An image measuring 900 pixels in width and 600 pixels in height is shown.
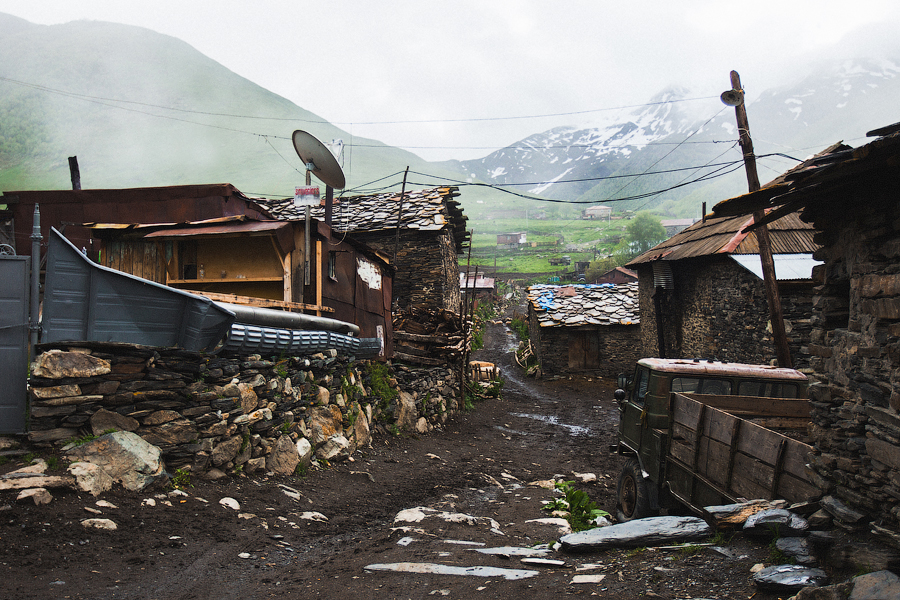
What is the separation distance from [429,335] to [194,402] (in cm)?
878

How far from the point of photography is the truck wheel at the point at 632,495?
668 cm

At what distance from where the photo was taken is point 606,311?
2522 cm

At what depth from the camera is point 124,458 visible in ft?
15.4

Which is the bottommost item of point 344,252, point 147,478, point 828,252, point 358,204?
point 147,478

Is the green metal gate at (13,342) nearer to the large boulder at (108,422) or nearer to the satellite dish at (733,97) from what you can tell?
the large boulder at (108,422)

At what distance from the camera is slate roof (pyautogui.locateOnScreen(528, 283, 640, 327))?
24.4 meters

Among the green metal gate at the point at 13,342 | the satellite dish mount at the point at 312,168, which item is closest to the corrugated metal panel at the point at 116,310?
the green metal gate at the point at 13,342

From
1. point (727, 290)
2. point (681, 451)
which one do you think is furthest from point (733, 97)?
point (681, 451)

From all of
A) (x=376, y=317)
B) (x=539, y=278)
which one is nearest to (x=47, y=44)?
(x=539, y=278)

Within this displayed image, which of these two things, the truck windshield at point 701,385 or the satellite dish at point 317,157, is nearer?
the truck windshield at point 701,385

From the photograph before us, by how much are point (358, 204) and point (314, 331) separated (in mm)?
14757

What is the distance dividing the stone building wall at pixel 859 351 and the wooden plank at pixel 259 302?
6.24 metres

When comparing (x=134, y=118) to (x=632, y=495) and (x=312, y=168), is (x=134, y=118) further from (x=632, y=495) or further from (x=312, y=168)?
(x=632, y=495)

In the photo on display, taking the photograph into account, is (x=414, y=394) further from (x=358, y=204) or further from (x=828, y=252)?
(x=358, y=204)
